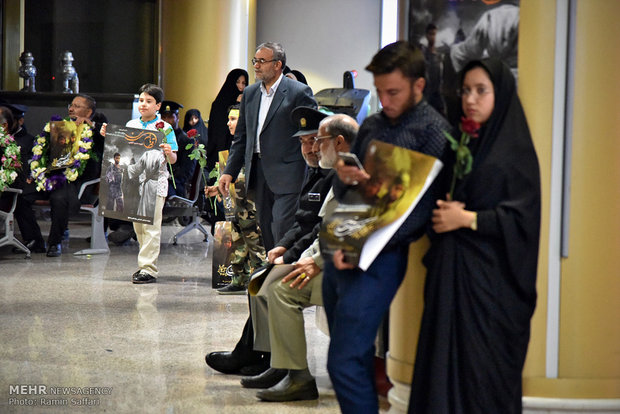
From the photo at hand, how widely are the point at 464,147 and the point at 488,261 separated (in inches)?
13.0

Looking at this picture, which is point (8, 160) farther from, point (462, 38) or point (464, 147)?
point (464, 147)

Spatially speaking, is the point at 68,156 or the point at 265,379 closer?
the point at 265,379

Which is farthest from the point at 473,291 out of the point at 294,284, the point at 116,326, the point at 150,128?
Answer: the point at 150,128

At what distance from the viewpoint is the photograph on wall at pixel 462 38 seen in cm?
296

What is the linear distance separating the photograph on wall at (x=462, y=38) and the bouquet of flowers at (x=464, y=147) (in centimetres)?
39

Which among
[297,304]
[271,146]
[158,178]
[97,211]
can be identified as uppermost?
[271,146]

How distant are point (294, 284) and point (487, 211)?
124 cm

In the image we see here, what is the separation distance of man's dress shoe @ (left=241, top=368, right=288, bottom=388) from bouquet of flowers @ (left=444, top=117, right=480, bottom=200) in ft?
5.66

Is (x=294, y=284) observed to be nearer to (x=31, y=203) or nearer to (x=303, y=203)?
(x=303, y=203)

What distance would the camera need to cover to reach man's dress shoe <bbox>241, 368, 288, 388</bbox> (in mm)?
3994

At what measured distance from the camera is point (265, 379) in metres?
4.00

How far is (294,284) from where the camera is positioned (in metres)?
3.60

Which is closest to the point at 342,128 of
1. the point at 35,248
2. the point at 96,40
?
the point at 35,248

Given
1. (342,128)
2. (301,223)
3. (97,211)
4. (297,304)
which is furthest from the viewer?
(97,211)
